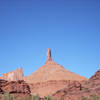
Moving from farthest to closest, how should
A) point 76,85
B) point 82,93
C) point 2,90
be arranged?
point 76,85
point 82,93
point 2,90

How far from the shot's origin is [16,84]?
1309 inches

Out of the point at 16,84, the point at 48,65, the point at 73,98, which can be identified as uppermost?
the point at 48,65

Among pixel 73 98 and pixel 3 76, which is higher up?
pixel 3 76

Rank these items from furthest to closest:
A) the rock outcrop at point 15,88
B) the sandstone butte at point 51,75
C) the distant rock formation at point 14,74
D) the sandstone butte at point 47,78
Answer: the sandstone butte at point 51,75, the distant rock formation at point 14,74, the sandstone butte at point 47,78, the rock outcrop at point 15,88

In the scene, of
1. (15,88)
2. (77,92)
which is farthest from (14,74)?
(15,88)

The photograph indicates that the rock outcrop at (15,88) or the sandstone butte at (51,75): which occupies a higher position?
the sandstone butte at (51,75)

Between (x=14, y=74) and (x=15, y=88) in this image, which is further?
(x=14, y=74)

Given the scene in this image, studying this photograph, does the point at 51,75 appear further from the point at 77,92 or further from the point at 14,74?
the point at 77,92

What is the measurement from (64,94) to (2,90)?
961 cm

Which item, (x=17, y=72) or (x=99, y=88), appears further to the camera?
(x=17, y=72)

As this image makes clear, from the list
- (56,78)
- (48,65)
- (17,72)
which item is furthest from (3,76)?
(48,65)

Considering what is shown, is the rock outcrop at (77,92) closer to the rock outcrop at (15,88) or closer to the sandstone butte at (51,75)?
the rock outcrop at (15,88)

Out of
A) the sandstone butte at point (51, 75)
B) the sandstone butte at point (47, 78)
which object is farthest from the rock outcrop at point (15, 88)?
the sandstone butte at point (51, 75)

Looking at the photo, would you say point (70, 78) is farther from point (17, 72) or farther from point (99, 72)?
point (99, 72)
